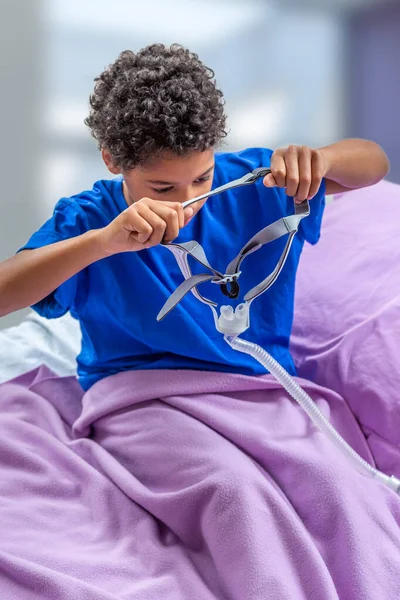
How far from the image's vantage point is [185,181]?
957 millimetres

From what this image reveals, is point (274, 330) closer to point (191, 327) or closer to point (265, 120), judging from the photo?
→ point (191, 327)

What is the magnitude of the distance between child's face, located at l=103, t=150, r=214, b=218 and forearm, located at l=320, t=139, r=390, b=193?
0.19m

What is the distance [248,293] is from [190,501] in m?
0.25

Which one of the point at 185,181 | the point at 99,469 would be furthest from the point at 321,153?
the point at 99,469

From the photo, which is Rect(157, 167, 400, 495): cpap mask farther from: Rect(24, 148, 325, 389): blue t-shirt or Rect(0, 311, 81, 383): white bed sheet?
Rect(0, 311, 81, 383): white bed sheet

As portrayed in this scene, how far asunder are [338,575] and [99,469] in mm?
350

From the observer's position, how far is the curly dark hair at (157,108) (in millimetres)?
950

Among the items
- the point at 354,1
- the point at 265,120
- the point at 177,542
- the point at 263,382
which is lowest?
the point at 177,542

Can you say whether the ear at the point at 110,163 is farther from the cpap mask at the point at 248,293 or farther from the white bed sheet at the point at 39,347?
the white bed sheet at the point at 39,347

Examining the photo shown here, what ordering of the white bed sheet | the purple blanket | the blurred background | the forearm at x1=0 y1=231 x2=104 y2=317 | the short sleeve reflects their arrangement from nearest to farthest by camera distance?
1. the purple blanket
2. the forearm at x1=0 y1=231 x2=104 y2=317
3. the short sleeve
4. the white bed sheet
5. the blurred background

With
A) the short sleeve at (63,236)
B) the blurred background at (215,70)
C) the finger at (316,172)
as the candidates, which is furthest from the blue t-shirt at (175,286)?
the blurred background at (215,70)

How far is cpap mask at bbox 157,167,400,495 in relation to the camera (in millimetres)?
893

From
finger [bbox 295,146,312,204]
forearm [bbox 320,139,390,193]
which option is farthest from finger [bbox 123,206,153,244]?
forearm [bbox 320,139,390,193]

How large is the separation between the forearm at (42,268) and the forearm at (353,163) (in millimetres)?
350
